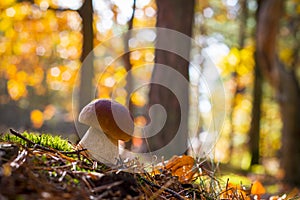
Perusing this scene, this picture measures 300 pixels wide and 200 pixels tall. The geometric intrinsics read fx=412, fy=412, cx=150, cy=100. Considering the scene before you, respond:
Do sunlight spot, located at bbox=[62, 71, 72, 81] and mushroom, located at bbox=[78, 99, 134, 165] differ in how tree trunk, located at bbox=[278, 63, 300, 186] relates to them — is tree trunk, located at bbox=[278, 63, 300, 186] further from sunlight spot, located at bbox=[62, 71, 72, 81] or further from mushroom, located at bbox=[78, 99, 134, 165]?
sunlight spot, located at bbox=[62, 71, 72, 81]

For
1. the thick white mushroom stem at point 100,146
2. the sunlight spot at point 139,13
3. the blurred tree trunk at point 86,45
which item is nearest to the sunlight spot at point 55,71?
the sunlight spot at point 139,13

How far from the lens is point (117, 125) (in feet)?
4.73

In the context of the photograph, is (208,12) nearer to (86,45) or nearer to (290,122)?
(290,122)

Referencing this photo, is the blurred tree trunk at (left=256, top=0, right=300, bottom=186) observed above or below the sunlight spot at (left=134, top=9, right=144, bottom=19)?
below

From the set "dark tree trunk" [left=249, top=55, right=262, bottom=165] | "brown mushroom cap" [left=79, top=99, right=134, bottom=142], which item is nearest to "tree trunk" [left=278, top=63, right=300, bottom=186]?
"dark tree trunk" [left=249, top=55, right=262, bottom=165]

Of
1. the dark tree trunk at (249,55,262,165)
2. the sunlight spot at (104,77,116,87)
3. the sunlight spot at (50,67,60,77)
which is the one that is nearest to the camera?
the dark tree trunk at (249,55,262,165)

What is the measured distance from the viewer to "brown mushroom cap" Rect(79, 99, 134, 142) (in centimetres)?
143

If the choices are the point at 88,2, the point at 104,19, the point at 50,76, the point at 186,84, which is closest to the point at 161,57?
the point at 186,84

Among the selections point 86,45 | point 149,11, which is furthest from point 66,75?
point 86,45

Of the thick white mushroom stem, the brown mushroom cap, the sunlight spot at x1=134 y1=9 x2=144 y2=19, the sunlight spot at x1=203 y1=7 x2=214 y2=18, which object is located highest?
the sunlight spot at x1=203 y1=7 x2=214 y2=18

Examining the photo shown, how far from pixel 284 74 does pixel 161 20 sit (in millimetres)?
3160

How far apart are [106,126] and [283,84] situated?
583 cm

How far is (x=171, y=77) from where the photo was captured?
13.9ft

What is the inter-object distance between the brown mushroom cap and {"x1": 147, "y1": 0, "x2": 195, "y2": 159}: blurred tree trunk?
252 cm
